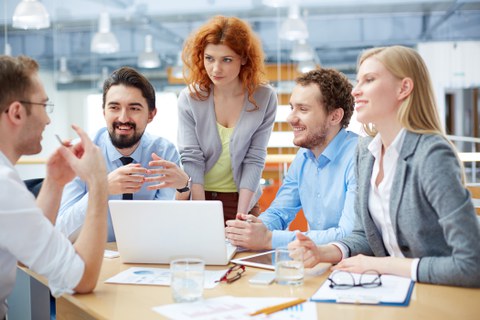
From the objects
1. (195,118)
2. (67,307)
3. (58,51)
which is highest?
(58,51)

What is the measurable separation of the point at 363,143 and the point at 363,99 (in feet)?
0.60

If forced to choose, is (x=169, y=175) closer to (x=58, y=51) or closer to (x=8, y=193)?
(x=8, y=193)

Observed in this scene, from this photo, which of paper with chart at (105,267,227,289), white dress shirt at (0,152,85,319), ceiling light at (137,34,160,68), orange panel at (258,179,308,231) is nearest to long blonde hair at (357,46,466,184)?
paper with chart at (105,267,227,289)

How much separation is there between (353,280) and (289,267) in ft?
0.56

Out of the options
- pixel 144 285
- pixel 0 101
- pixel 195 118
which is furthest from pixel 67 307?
pixel 195 118

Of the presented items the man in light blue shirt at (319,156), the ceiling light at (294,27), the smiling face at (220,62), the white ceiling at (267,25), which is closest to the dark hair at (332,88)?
the man in light blue shirt at (319,156)

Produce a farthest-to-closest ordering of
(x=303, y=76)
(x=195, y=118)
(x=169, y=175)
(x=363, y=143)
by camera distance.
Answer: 1. (x=195, y=118)
2. (x=303, y=76)
3. (x=169, y=175)
4. (x=363, y=143)

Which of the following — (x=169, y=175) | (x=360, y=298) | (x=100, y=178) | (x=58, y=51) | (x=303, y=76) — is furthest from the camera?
(x=58, y=51)

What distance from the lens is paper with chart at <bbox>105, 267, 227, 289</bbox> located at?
1.60 meters

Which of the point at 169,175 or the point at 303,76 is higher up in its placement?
the point at 303,76

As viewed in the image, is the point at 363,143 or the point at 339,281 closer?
the point at 339,281

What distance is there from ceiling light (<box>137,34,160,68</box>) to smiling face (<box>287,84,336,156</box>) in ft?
14.1

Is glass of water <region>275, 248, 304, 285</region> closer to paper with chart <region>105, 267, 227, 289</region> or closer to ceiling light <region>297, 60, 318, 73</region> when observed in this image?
paper with chart <region>105, 267, 227, 289</region>

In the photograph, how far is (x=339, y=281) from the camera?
1.58 meters
